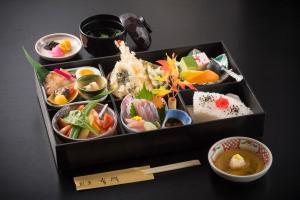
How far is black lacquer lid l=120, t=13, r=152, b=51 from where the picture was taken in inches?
99.4

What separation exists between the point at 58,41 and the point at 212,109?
2.54ft

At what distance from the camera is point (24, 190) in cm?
198

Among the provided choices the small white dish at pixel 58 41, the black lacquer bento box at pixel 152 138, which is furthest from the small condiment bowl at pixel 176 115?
the small white dish at pixel 58 41

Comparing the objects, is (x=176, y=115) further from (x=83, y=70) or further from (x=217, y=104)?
(x=83, y=70)

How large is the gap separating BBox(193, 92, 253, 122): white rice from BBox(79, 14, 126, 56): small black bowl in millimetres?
448

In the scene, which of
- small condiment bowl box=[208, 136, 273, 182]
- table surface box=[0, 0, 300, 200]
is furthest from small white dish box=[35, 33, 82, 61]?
small condiment bowl box=[208, 136, 273, 182]

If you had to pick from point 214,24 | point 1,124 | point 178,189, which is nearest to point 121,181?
point 178,189

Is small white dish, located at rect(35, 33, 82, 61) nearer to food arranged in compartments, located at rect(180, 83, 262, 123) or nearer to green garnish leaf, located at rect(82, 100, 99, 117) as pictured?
green garnish leaf, located at rect(82, 100, 99, 117)

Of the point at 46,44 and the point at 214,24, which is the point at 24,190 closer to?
the point at 46,44

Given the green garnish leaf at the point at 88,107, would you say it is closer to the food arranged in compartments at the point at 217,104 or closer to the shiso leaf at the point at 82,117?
the shiso leaf at the point at 82,117

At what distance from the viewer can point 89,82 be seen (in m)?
2.28

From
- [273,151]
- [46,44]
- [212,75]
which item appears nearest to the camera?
[273,151]

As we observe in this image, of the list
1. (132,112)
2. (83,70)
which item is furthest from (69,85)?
(132,112)

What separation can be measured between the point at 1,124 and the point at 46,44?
48cm
